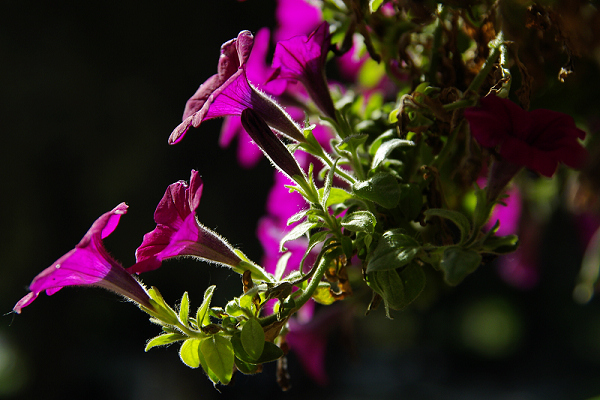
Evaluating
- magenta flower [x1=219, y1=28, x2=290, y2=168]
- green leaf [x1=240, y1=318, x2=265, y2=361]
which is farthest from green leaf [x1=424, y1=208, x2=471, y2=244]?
magenta flower [x1=219, y1=28, x2=290, y2=168]

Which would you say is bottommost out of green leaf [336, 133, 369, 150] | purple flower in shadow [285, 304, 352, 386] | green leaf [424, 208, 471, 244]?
purple flower in shadow [285, 304, 352, 386]

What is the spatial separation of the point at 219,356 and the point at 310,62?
9.1 inches

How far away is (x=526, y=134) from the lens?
0.99 ft

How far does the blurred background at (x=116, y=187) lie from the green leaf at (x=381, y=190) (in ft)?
8.09

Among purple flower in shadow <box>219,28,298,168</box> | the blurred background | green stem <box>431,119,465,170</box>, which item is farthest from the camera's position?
the blurred background

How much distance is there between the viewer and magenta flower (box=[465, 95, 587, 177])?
0.92ft

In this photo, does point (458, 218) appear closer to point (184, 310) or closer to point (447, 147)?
point (447, 147)

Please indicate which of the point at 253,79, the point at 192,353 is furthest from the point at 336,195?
the point at 253,79

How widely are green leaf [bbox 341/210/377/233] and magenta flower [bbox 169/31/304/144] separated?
0.26 ft

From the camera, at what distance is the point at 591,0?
344mm

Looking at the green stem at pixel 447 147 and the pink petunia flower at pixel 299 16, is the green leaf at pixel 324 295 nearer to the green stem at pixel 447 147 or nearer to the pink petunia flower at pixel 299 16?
the green stem at pixel 447 147

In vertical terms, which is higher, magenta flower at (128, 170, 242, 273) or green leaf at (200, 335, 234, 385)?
magenta flower at (128, 170, 242, 273)

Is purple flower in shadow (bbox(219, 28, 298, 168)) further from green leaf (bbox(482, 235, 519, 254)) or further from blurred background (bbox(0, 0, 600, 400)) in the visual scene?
blurred background (bbox(0, 0, 600, 400))

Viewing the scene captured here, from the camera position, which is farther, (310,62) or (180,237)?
(310,62)
